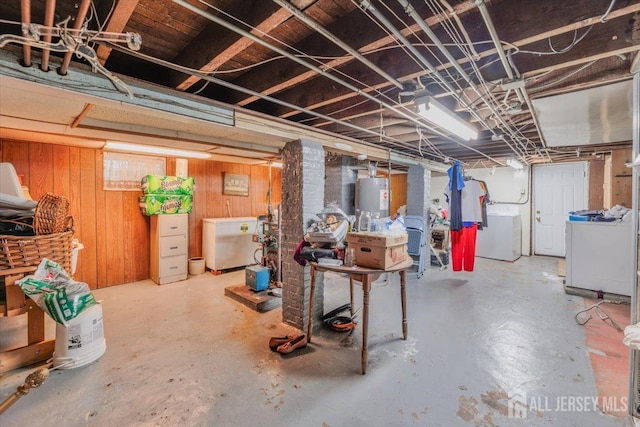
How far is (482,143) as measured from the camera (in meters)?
4.34

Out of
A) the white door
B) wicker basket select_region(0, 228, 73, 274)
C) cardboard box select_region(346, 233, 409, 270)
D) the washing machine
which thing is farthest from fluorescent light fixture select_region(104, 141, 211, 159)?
the white door

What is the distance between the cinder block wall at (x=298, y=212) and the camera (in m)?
2.96

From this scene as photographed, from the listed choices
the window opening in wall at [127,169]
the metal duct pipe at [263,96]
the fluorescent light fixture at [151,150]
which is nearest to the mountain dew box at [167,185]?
the window opening in wall at [127,169]

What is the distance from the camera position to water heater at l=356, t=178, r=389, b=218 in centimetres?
462

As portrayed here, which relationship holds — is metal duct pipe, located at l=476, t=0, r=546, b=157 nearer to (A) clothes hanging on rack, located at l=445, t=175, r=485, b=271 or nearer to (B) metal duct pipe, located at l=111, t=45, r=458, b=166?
(B) metal duct pipe, located at l=111, t=45, r=458, b=166

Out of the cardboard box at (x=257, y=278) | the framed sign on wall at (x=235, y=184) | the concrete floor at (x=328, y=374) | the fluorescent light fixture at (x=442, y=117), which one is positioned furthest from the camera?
the framed sign on wall at (x=235, y=184)

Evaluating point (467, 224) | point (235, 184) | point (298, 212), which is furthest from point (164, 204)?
point (467, 224)

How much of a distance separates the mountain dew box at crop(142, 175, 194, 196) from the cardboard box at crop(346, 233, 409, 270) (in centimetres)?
323

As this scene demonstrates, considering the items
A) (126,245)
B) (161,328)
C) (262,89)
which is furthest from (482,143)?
(126,245)

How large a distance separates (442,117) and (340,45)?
1.25 m

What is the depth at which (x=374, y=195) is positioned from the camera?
462 centimetres

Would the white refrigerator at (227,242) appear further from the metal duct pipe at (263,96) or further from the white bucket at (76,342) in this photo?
the white bucket at (76,342)

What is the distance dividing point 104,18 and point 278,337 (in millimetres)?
2618

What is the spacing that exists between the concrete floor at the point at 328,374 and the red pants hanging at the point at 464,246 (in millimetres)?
1035
